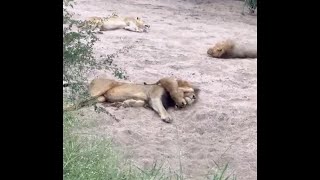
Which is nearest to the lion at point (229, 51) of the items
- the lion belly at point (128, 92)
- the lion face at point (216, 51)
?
the lion face at point (216, 51)

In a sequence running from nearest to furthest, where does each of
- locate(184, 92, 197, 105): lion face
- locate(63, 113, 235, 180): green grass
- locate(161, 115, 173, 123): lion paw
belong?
locate(63, 113, 235, 180): green grass < locate(161, 115, 173, 123): lion paw < locate(184, 92, 197, 105): lion face

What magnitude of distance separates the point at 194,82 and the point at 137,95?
1.28ft

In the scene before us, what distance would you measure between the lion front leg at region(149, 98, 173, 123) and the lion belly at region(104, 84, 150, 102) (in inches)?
1.7

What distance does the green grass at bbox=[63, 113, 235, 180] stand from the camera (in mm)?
1822

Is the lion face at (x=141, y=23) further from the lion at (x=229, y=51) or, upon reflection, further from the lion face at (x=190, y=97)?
the lion face at (x=190, y=97)

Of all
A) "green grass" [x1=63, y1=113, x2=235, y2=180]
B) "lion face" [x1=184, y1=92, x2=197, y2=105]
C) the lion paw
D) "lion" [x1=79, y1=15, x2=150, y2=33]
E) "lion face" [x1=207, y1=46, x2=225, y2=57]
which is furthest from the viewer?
"lion" [x1=79, y1=15, x2=150, y2=33]

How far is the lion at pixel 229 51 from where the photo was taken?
371cm

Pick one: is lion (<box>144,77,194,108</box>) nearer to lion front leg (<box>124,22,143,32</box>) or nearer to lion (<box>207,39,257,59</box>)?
lion (<box>207,39,257,59</box>)

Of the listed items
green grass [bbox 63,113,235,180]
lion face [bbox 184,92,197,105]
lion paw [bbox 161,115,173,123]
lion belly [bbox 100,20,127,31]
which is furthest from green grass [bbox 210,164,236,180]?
lion belly [bbox 100,20,127,31]

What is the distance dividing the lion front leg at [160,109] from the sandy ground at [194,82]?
1.2 inches

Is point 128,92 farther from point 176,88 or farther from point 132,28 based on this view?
point 132,28

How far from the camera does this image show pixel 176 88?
3.12 meters
